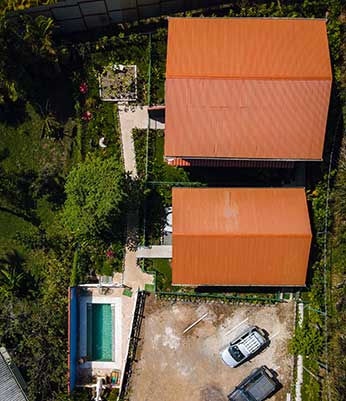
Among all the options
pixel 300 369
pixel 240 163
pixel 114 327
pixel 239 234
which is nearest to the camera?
pixel 239 234

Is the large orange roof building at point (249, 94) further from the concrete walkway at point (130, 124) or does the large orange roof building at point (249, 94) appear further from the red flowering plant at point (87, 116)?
the red flowering plant at point (87, 116)

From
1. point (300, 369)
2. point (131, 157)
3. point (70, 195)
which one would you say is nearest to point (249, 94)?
point (131, 157)

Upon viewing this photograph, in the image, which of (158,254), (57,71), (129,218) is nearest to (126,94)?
(57,71)

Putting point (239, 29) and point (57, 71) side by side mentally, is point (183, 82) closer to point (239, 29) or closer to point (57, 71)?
point (239, 29)

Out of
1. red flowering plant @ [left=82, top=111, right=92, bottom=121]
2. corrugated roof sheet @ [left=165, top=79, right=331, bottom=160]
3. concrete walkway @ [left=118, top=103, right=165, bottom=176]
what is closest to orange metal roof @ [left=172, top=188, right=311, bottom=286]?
corrugated roof sheet @ [left=165, top=79, right=331, bottom=160]

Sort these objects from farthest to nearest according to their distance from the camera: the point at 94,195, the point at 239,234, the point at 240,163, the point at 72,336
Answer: the point at 72,336 → the point at 240,163 → the point at 94,195 → the point at 239,234

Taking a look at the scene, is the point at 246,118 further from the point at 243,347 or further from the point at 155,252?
the point at 243,347

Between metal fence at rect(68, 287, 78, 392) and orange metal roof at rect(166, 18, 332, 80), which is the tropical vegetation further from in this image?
orange metal roof at rect(166, 18, 332, 80)
